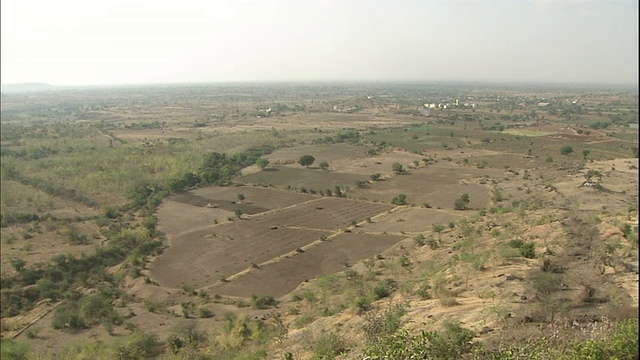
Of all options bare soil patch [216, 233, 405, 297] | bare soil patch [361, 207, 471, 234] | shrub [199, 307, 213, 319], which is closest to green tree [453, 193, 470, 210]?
bare soil patch [361, 207, 471, 234]

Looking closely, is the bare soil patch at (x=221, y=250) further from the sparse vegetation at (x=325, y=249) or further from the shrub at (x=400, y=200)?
the shrub at (x=400, y=200)

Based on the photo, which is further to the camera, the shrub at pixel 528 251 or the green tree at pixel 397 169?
the green tree at pixel 397 169

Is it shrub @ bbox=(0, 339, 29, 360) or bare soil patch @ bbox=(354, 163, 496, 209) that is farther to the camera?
bare soil patch @ bbox=(354, 163, 496, 209)

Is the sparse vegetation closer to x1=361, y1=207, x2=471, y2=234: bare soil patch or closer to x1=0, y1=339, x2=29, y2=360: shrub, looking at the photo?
x1=0, y1=339, x2=29, y2=360: shrub

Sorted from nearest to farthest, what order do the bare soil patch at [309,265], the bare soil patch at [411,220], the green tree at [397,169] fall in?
the bare soil patch at [309,265] → the bare soil patch at [411,220] → the green tree at [397,169]

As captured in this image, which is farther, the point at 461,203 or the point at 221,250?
the point at 461,203

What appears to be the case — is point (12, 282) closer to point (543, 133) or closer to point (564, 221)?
point (564, 221)

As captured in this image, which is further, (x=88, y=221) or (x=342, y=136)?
(x=342, y=136)

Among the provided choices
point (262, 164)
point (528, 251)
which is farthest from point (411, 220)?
point (262, 164)

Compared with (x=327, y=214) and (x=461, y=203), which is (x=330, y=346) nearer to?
(x=327, y=214)

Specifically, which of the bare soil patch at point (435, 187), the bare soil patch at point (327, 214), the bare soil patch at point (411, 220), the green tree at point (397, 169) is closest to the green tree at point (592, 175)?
the bare soil patch at point (435, 187)

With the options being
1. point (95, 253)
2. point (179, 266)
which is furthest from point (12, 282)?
point (179, 266)
